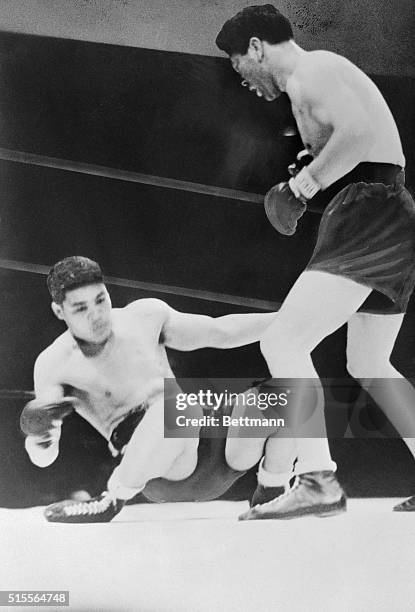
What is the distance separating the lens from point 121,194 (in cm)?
194

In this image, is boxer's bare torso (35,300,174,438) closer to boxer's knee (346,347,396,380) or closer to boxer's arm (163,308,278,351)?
boxer's arm (163,308,278,351)

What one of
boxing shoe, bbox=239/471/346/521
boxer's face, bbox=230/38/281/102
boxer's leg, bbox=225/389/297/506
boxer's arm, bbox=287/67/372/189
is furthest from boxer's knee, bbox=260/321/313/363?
boxer's face, bbox=230/38/281/102

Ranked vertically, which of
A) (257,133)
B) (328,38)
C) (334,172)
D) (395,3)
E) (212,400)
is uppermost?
(395,3)

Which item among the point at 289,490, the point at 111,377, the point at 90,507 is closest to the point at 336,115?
the point at 111,377

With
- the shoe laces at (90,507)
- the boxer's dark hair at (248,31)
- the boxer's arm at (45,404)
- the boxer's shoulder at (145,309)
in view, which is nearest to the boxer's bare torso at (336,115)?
the boxer's dark hair at (248,31)

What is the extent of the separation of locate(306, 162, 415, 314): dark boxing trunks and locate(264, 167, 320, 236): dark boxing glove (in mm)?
67

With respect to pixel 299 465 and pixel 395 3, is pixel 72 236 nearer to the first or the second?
pixel 299 465

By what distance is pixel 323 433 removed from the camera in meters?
1.96

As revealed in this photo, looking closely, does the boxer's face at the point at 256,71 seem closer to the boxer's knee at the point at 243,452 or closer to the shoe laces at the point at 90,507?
the boxer's knee at the point at 243,452

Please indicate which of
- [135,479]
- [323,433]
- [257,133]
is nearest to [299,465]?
[323,433]

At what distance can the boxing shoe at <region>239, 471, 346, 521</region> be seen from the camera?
1.94 meters

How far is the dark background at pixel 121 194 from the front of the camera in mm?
1928

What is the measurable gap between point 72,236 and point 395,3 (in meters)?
1.27

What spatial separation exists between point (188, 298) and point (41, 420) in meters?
0.59
